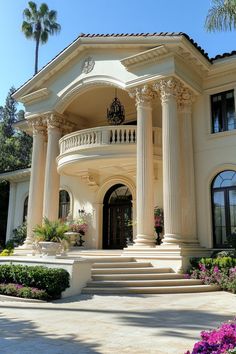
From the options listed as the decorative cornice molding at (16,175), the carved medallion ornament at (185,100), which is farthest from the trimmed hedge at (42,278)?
the decorative cornice molding at (16,175)

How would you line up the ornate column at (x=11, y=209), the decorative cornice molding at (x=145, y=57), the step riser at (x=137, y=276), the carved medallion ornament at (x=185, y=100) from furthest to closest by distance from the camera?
the ornate column at (x=11, y=209) → the carved medallion ornament at (x=185, y=100) → the decorative cornice molding at (x=145, y=57) → the step riser at (x=137, y=276)

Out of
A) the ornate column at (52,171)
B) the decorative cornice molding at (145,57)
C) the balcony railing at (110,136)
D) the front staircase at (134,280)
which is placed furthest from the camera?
the ornate column at (52,171)

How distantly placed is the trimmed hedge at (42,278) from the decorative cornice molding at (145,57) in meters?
9.44

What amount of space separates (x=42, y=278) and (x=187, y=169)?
26.4ft

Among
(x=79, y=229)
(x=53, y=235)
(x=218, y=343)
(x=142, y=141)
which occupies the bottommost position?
(x=218, y=343)

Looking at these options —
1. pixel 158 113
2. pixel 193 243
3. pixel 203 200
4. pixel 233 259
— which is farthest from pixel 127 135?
pixel 233 259

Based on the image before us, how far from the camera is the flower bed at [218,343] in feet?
12.5

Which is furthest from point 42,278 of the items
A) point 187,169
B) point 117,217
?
point 117,217

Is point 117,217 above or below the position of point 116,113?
below

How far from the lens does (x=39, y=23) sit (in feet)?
124

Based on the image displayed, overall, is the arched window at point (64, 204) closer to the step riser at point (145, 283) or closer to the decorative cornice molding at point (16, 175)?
the decorative cornice molding at point (16, 175)

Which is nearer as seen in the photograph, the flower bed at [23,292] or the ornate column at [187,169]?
the flower bed at [23,292]

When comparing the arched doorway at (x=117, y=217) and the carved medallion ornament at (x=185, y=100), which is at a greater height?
the carved medallion ornament at (x=185, y=100)

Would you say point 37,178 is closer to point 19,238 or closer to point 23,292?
point 19,238
